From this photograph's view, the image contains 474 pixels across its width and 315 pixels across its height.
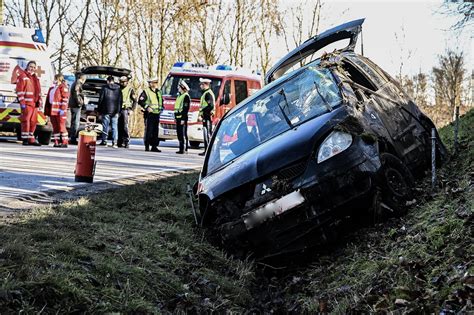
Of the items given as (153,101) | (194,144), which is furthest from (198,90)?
(153,101)

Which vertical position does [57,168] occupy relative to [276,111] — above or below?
below

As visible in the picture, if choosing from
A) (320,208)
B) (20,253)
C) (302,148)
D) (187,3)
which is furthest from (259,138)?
(187,3)

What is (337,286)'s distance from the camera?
4164mm

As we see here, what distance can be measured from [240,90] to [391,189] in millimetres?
14147

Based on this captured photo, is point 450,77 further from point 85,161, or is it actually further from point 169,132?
point 85,161

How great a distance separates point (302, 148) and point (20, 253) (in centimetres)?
247

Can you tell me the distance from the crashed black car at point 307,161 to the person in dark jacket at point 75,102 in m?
9.97

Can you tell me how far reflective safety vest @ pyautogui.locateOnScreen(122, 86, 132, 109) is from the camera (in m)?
15.6

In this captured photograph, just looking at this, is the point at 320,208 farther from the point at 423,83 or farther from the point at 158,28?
the point at 423,83

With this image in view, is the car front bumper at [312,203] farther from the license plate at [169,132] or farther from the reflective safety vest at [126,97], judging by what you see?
the license plate at [169,132]


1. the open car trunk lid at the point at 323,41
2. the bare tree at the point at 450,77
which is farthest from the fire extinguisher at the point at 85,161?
the bare tree at the point at 450,77

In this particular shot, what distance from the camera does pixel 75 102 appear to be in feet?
51.1

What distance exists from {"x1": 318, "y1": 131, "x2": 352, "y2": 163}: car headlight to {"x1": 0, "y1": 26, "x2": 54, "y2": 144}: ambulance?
1152 centimetres

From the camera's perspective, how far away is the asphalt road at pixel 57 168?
7.25m
